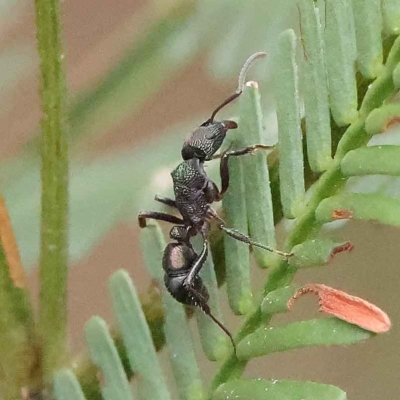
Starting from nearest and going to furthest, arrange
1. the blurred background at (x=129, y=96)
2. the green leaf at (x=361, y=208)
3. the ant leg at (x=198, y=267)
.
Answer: the green leaf at (x=361, y=208), the ant leg at (x=198, y=267), the blurred background at (x=129, y=96)

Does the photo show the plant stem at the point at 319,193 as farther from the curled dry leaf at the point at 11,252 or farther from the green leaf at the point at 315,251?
the curled dry leaf at the point at 11,252

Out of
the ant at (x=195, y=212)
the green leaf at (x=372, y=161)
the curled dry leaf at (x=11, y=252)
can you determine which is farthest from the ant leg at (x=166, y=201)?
the green leaf at (x=372, y=161)

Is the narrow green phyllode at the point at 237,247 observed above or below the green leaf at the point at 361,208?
below

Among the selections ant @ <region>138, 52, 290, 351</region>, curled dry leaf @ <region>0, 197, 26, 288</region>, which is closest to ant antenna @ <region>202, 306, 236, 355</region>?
ant @ <region>138, 52, 290, 351</region>

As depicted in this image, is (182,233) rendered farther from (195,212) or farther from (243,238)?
(243,238)

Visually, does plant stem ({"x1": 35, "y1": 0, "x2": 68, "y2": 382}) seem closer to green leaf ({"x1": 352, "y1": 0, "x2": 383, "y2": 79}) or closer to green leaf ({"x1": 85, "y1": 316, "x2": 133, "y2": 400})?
green leaf ({"x1": 85, "y1": 316, "x2": 133, "y2": 400})

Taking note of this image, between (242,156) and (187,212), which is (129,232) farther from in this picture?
(242,156)
